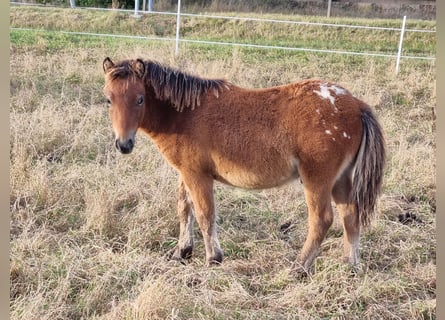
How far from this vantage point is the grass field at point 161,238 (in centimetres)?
315

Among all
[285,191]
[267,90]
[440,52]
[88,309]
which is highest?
[440,52]

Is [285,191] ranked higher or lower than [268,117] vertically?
lower

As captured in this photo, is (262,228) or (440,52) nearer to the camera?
(440,52)

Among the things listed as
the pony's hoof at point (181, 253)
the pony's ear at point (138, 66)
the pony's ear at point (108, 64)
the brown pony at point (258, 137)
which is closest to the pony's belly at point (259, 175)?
the brown pony at point (258, 137)

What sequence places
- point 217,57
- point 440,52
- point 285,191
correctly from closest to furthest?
point 440,52 < point 285,191 < point 217,57

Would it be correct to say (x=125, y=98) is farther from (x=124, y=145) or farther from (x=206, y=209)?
(x=206, y=209)

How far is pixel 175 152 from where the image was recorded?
144 inches

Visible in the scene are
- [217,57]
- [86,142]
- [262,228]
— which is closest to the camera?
[262,228]

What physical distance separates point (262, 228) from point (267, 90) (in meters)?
1.37

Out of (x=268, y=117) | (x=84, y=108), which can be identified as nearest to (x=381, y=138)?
(x=268, y=117)

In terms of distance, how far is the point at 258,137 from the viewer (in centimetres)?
355

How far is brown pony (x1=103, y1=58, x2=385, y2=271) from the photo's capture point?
11.3ft

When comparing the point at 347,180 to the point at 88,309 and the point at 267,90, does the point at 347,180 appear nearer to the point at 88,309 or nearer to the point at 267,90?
the point at 267,90

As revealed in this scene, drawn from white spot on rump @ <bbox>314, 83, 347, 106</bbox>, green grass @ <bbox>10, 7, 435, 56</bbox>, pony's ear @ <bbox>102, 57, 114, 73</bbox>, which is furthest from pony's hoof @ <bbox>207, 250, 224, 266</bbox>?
green grass @ <bbox>10, 7, 435, 56</bbox>
